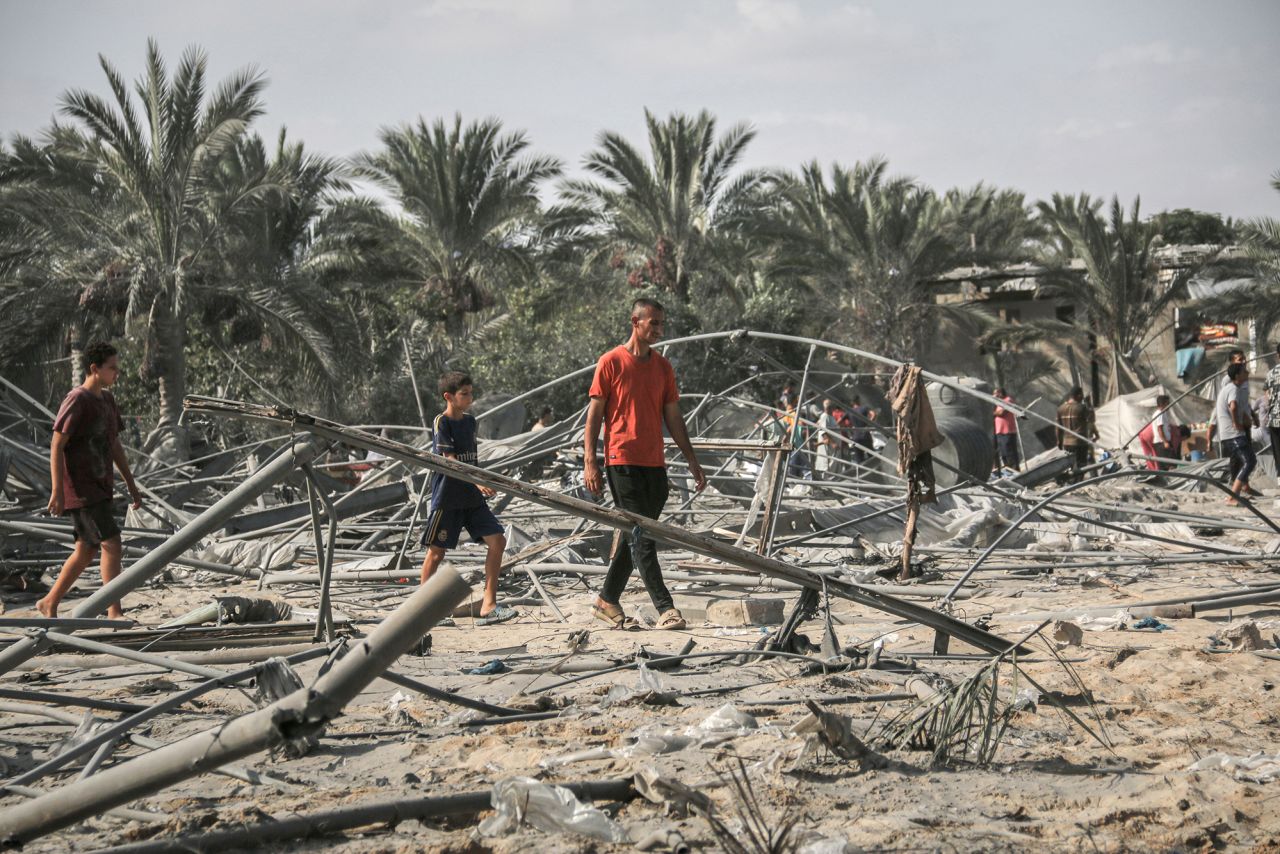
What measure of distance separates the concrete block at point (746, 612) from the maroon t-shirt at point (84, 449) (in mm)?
3087

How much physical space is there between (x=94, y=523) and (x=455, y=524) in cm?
177

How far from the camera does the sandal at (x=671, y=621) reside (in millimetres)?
5418

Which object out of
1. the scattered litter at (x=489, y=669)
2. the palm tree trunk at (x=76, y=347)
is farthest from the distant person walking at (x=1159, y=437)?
the palm tree trunk at (x=76, y=347)

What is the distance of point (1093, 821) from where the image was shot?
2.63 m

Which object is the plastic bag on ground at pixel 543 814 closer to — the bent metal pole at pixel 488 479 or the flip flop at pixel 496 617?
the bent metal pole at pixel 488 479

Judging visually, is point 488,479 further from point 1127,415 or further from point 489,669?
point 1127,415

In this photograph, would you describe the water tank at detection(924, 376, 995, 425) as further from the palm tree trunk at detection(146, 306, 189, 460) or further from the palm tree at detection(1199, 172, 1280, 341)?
the palm tree trunk at detection(146, 306, 189, 460)

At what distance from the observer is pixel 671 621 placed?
5.42 metres

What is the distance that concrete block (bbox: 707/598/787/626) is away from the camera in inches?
220

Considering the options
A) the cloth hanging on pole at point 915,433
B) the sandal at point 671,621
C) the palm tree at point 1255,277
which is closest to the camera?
the sandal at point 671,621

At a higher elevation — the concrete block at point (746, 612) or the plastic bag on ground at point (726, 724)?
the plastic bag on ground at point (726, 724)

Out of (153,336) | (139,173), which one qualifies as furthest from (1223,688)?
(153,336)

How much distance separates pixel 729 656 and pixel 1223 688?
165 cm

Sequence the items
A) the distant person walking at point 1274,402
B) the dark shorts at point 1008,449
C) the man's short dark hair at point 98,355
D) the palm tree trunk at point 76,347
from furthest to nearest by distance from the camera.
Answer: the palm tree trunk at point 76,347, the dark shorts at point 1008,449, the distant person walking at point 1274,402, the man's short dark hair at point 98,355
